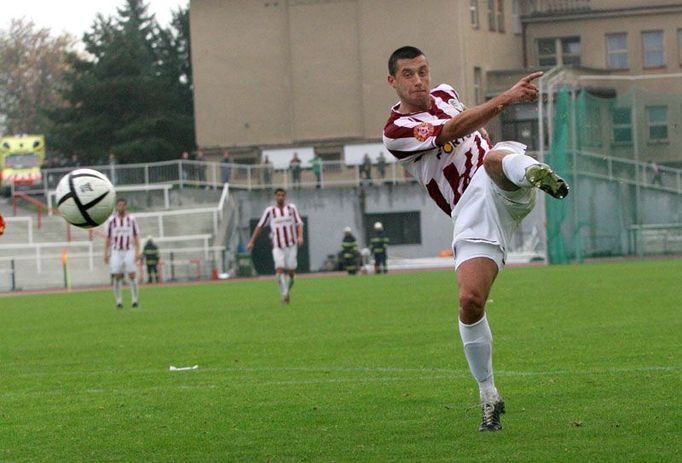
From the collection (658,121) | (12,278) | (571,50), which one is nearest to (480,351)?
(658,121)

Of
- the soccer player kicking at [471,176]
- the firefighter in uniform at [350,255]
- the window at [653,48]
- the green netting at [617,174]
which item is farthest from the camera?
the window at [653,48]

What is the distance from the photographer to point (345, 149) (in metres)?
64.9

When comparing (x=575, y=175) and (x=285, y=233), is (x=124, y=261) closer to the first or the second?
(x=285, y=233)

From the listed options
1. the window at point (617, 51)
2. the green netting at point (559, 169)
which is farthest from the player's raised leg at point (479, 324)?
the window at point (617, 51)

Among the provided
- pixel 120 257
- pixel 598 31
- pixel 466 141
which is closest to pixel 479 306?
pixel 466 141

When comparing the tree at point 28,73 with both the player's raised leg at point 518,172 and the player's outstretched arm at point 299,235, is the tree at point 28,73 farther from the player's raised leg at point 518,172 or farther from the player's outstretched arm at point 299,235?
the player's raised leg at point 518,172

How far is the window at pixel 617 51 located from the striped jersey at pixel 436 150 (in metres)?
60.5

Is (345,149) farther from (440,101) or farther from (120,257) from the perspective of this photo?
(440,101)

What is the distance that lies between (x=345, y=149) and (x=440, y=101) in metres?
55.2

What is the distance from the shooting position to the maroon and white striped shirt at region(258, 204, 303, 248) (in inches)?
1105

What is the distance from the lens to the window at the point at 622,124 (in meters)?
41.4

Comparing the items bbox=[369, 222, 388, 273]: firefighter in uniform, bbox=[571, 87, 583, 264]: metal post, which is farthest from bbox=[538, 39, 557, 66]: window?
bbox=[571, 87, 583, 264]: metal post

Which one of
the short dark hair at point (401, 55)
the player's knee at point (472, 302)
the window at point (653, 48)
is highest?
the window at point (653, 48)

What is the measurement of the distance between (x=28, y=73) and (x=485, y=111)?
81.1 metres
